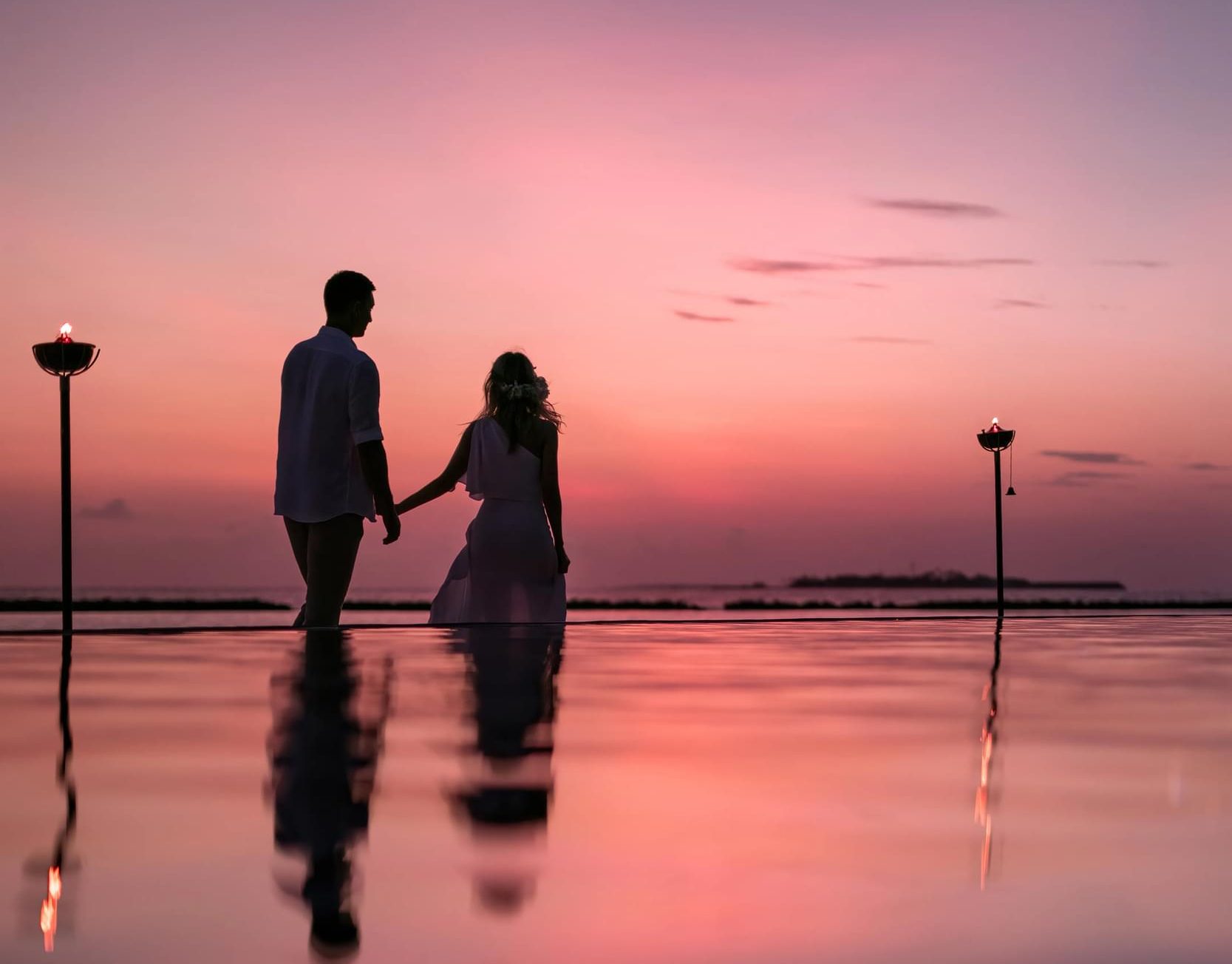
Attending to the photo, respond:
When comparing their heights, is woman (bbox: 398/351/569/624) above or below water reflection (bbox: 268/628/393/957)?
above

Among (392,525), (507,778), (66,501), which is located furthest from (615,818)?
(66,501)

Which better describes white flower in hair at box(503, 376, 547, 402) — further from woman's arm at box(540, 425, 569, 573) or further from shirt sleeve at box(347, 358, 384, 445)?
shirt sleeve at box(347, 358, 384, 445)

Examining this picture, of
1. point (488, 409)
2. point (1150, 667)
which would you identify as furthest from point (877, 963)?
point (488, 409)

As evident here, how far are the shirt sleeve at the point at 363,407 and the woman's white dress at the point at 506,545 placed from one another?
1.50 m

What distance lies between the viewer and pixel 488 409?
24.1 feet

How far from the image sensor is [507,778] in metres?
2.30

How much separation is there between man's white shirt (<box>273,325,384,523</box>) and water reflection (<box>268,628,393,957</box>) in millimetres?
1548

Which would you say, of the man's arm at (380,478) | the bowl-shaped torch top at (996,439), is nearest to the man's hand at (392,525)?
the man's arm at (380,478)

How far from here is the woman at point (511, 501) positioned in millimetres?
7281

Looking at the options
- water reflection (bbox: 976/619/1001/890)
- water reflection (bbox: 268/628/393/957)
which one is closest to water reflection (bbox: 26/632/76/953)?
water reflection (bbox: 268/628/393/957)

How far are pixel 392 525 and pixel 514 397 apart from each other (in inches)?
62.8

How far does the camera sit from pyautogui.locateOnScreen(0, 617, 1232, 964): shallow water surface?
1.35 m

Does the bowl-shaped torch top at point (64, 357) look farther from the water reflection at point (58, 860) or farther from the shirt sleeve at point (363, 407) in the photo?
the water reflection at point (58, 860)

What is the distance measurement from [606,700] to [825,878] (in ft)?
6.61
